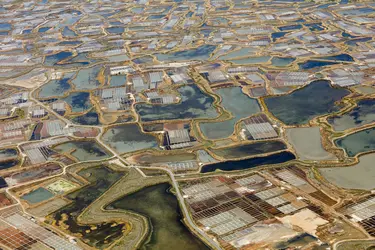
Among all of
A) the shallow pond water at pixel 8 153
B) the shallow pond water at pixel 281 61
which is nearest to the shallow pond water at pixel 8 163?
the shallow pond water at pixel 8 153

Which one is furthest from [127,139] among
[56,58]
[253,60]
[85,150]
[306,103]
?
[56,58]

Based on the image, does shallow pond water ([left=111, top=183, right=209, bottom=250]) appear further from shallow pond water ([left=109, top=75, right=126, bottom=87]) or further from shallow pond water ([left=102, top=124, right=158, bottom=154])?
shallow pond water ([left=109, top=75, right=126, bottom=87])

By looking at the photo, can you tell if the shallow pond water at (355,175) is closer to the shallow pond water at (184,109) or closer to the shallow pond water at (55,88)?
the shallow pond water at (184,109)

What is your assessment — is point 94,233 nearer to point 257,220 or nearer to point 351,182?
point 257,220

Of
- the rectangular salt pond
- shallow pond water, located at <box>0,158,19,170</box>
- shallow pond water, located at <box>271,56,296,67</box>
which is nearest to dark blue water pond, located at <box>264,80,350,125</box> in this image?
shallow pond water, located at <box>271,56,296,67</box>

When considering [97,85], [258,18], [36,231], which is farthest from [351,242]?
[258,18]

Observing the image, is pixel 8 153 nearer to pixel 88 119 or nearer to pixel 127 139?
pixel 88 119
